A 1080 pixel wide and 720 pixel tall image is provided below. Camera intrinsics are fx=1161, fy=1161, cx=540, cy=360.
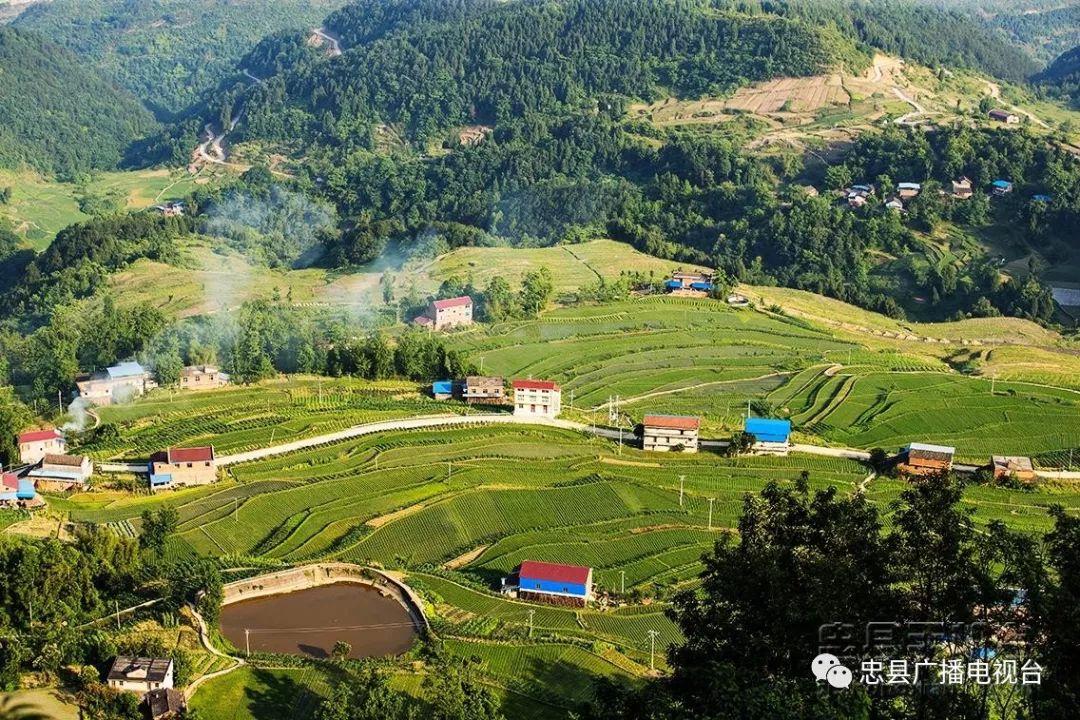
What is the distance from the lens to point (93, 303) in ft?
182

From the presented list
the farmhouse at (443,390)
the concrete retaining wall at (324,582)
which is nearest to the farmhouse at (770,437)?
the farmhouse at (443,390)

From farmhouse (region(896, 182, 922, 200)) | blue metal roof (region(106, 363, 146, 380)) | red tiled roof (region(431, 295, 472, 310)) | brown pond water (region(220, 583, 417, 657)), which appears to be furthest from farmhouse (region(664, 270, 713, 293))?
brown pond water (region(220, 583, 417, 657))

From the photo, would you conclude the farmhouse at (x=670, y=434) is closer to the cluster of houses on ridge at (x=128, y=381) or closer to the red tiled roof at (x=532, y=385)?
the red tiled roof at (x=532, y=385)

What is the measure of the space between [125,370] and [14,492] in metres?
10.4

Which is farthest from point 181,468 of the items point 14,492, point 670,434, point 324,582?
point 670,434

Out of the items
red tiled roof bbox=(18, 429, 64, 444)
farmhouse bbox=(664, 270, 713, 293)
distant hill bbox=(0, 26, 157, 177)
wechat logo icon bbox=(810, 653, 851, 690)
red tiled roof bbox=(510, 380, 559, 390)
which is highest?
distant hill bbox=(0, 26, 157, 177)

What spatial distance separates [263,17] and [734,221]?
339ft

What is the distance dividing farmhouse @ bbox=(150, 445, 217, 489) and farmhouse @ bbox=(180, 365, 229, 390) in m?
8.24

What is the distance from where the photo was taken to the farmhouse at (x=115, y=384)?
134ft

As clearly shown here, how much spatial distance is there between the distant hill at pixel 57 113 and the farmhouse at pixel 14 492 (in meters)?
68.3

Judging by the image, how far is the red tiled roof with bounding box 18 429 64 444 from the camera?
3506 centimetres

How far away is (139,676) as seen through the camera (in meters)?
21.8

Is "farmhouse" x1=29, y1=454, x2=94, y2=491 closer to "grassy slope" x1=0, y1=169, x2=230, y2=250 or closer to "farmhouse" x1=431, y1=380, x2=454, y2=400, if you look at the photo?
"farmhouse" x1=431, y1=380, x2=454, y2=400

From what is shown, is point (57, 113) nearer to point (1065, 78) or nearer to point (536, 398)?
point (536, 398)
